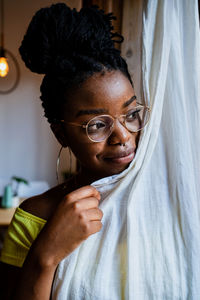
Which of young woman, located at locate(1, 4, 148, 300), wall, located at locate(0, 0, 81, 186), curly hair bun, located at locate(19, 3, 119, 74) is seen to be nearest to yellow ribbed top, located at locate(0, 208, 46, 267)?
young woman, located at locate(1, 4, 148, 300)

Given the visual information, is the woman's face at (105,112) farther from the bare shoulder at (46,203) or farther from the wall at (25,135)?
the wall at (25,135)

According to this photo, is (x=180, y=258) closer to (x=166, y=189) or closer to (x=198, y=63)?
(x=166, y=189)

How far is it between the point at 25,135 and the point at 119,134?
3.96 meters

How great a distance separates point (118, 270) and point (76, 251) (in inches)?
4.7

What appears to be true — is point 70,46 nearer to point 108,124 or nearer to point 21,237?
point 108,124

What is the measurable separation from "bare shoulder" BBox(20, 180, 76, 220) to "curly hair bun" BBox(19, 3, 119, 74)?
17.5 inches

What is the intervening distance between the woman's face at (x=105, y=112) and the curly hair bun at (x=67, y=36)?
9 cm

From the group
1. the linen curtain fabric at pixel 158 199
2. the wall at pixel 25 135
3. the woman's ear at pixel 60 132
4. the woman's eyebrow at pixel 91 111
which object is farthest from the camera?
the wall at pixel 25 135

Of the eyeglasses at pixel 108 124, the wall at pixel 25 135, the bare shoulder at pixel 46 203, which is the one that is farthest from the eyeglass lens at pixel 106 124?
the wall at pixel 25 135

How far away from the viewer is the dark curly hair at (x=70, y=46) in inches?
31.6

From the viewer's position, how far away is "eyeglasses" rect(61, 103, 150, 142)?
0.77 meters

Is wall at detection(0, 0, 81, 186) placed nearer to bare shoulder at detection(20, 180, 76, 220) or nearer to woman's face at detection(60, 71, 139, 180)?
bare shoulder at detection(20, 180, 76, 220)

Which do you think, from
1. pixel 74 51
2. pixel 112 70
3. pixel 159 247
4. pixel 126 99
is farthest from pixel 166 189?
pixel 74 51

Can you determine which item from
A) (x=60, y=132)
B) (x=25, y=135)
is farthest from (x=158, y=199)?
(x=25, y=135)
